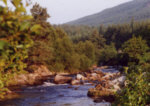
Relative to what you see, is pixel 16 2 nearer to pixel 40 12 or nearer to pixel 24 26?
pixel 24 26

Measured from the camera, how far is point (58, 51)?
44406mm

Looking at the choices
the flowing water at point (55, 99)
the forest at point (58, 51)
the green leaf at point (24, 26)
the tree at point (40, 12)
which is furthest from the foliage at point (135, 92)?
the tree at point (40, 12)

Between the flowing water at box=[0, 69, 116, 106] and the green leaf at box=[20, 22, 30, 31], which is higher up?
the green leaf at box=[20, 22, 30, 31]

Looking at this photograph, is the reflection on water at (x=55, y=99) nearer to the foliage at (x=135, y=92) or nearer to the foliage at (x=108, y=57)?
the foliage at (x=135, y=92)

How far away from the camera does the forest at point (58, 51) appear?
1954mm

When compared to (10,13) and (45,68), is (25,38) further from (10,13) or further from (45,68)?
(45,68)

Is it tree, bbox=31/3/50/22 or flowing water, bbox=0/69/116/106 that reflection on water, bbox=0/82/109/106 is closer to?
flowing water, bbox=0/69/116/106

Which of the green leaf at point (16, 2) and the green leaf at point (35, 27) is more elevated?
the green leaf at point (16, 2)

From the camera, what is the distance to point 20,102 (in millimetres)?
18203

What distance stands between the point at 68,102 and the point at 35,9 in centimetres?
3078

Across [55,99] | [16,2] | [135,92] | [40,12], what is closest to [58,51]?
[40,12]

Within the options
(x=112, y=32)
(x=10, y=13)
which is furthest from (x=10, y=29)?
(x=112, y=32)

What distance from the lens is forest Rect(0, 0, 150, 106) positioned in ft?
6.41

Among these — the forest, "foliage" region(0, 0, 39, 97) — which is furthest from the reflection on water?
"foliage" region(0, 0, 39, 97)
